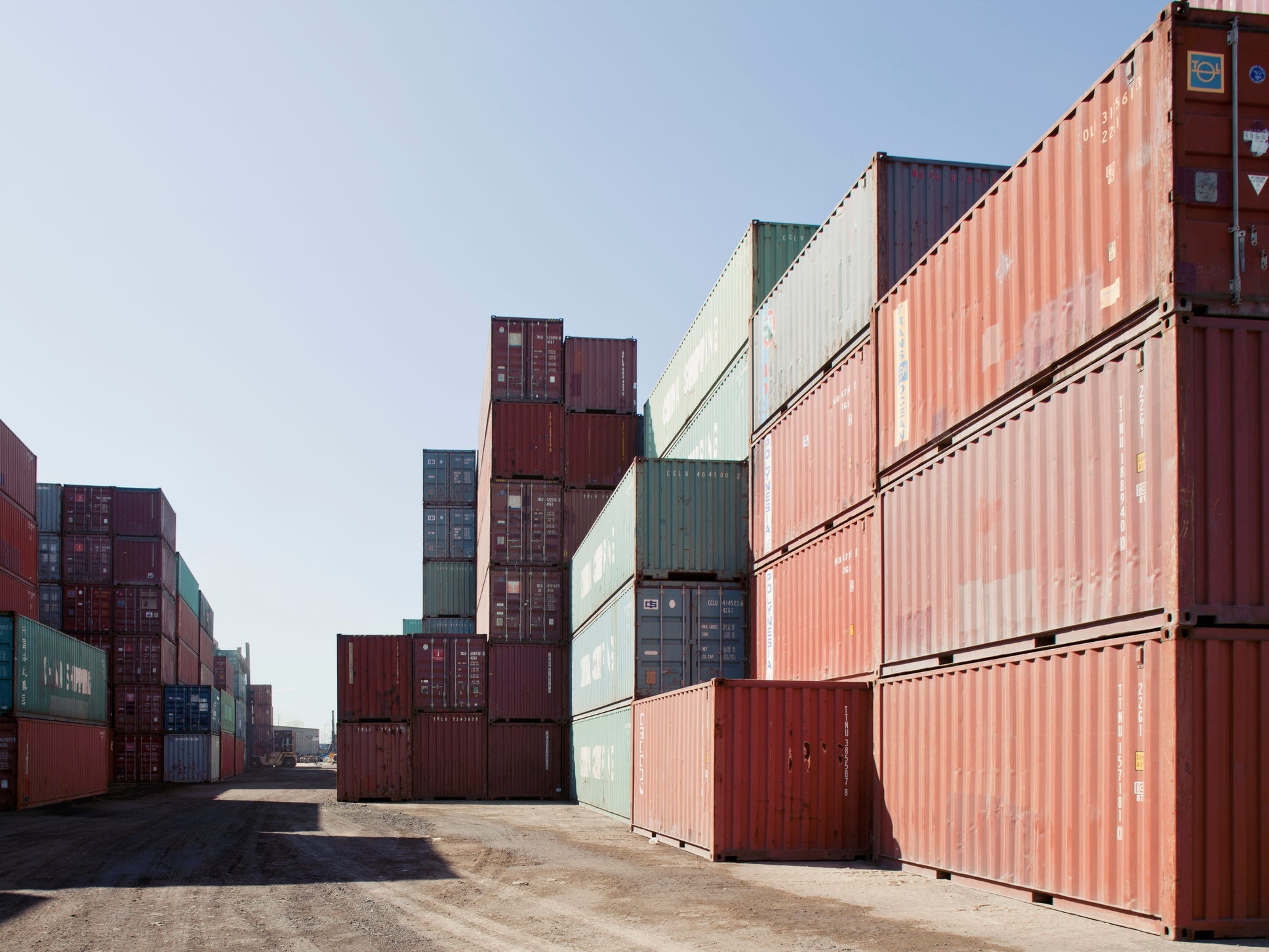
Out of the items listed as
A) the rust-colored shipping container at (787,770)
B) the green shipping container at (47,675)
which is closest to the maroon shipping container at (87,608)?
the green shipping container at (47,675)

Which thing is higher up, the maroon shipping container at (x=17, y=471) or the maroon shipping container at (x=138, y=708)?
the maroon shipping container at (x=17, y=471)

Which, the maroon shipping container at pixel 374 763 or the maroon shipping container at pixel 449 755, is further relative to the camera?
the maroon shipping container at pixel 449 755

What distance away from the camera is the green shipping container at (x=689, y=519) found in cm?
2328

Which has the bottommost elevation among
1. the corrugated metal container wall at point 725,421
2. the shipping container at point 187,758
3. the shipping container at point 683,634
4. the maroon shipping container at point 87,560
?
the shipping container at point 187,758

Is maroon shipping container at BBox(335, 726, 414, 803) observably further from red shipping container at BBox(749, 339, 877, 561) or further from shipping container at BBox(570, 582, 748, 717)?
red shipping container at BBox(749, 339, 877, 561)

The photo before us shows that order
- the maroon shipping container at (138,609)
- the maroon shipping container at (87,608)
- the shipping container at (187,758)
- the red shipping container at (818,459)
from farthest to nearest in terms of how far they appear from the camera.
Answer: the shipping container at (187,758)
the maroon shipping container at (138,609)
the maroon shipping container at (87,608)
the red shipping container at (818,459)

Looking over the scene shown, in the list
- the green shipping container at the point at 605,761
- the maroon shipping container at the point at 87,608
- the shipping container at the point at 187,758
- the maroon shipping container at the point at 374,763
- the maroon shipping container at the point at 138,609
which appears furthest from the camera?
the shipping container at the point at 187,758

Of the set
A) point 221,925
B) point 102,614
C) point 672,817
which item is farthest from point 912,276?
point 102,614

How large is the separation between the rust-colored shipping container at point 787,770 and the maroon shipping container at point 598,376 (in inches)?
850

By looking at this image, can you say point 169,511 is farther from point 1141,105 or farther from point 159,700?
point 1141,105

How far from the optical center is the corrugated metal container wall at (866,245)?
55.6ft

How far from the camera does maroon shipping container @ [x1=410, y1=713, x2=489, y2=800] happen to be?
34.6 meters

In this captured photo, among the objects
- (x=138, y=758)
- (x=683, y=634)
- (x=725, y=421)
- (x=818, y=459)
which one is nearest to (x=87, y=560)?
(x=138, y=758)

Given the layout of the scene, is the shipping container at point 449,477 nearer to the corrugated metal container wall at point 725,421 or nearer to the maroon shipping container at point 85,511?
the maroon shipping container at point 85,511
